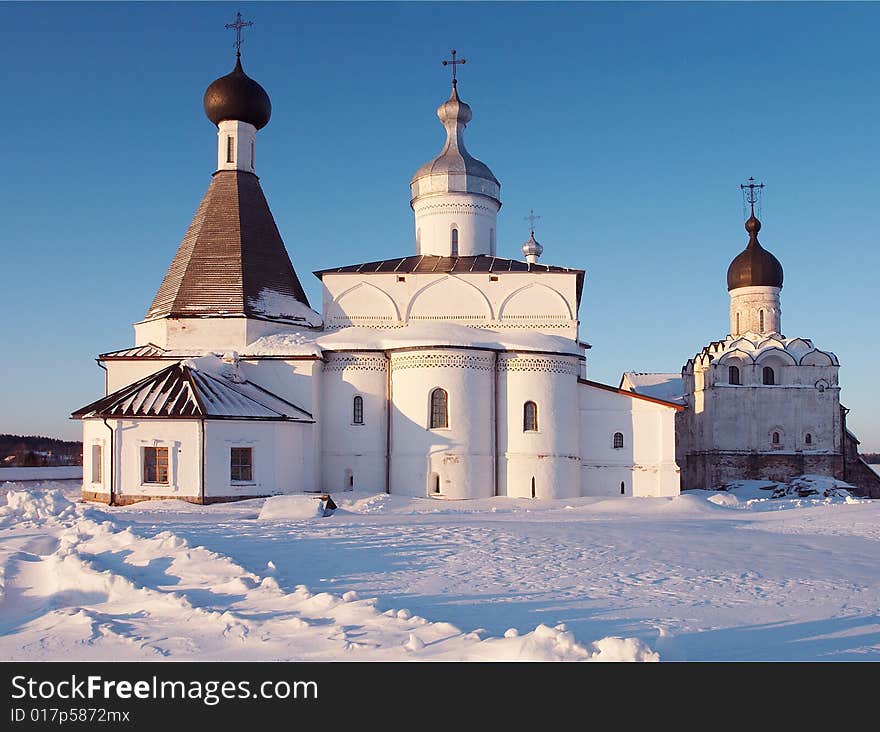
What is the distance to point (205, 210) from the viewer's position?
20.3 m

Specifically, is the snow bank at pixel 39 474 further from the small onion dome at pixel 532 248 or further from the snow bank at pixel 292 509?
the small onion dome at pixel 532 248

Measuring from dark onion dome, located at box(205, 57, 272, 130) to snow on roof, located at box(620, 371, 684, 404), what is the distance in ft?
56.7

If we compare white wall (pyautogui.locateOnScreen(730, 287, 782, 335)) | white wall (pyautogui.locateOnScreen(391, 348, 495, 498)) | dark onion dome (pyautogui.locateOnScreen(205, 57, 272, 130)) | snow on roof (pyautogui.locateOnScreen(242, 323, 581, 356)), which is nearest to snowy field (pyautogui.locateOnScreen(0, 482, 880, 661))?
white wall (pyautogui.locateOnScreen(391, 348, 495, 498))

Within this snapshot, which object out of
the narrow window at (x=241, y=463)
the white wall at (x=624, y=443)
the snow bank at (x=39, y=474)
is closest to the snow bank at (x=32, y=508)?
the narrow window at (x=241, y=463)

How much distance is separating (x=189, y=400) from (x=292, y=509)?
14.5 feet

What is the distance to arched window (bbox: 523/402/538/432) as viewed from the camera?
1856 centimetres

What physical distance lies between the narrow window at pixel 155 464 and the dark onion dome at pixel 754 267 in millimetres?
20147

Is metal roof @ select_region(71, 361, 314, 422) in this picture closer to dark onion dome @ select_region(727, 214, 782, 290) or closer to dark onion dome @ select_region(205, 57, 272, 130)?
dark onion dome @ select_region(205, 57, 272, 130)

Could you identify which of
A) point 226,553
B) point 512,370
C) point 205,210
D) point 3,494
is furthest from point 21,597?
point 205,210

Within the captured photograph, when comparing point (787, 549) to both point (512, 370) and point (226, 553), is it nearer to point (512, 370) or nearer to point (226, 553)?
point (226, 553)

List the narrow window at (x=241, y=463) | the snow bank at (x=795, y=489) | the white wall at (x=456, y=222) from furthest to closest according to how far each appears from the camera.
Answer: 1. the snow bank at (x=795, y=489)
2. the white wall at (x=456, y=222)
3. the narrow window at (x=241, y=463)

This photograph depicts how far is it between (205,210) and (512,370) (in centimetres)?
846

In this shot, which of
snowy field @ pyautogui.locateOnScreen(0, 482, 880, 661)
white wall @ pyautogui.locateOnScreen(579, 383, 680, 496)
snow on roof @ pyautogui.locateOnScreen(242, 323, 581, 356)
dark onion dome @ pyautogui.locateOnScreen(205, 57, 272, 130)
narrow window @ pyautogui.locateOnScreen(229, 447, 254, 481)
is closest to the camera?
snowy field @ pyautogui.locateOnScreen(0, 482, 880, 661)

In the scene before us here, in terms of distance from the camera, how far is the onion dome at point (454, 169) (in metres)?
21.6
